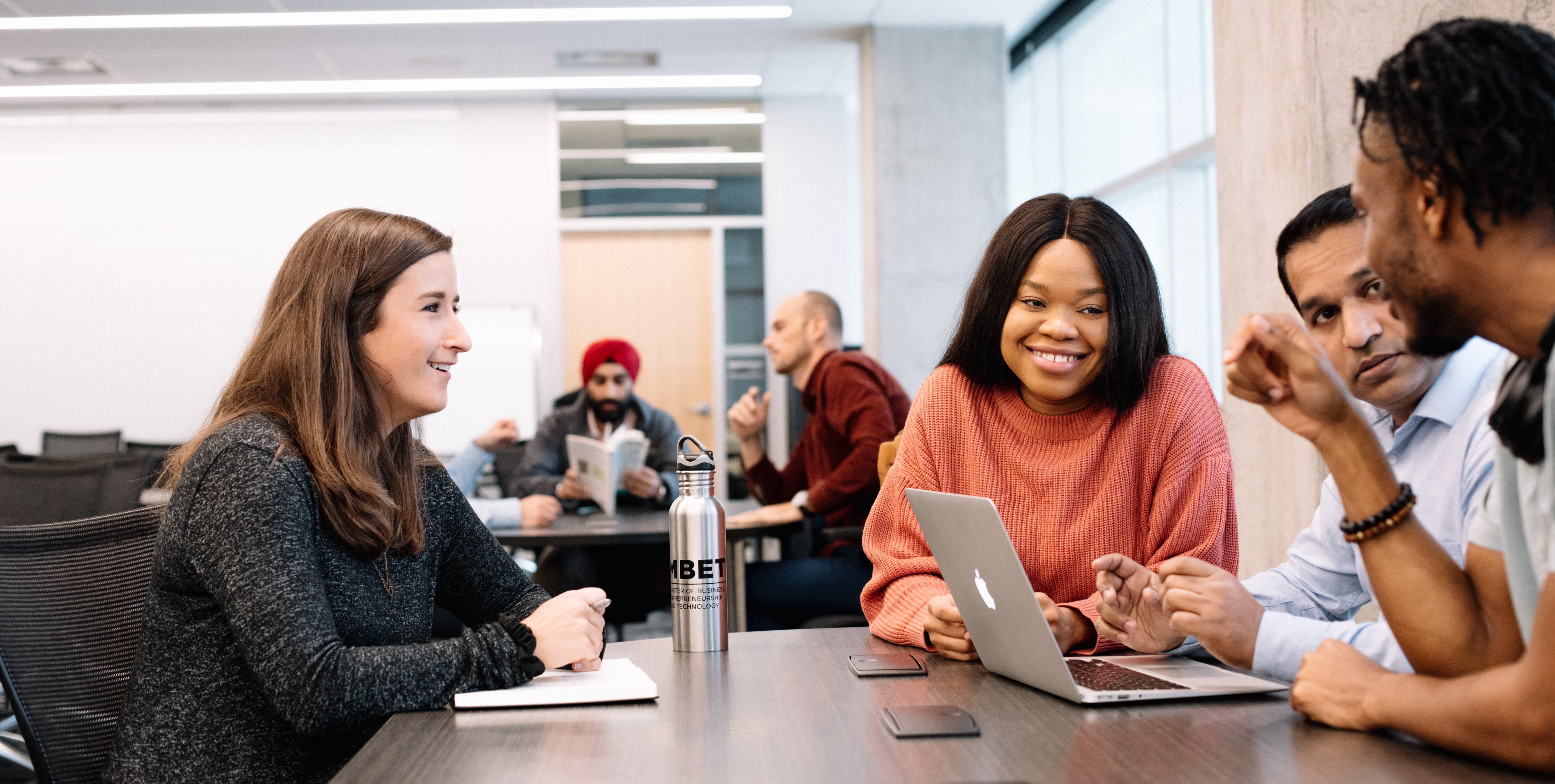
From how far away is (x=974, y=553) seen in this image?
1206 mm

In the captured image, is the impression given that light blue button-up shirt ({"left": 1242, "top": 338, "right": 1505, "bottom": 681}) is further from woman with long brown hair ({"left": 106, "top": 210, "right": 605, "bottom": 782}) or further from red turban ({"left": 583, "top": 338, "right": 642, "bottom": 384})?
red turban ({"left": 583, "top": 338, "right": 642, "bottom": 384})

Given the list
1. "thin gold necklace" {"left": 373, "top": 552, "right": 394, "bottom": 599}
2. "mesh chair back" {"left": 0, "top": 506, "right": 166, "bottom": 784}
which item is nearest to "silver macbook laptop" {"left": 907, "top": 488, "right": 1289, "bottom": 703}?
"thin gold necklace" {"left": 373, "top": 552, "right": 394, "bottom": 599}

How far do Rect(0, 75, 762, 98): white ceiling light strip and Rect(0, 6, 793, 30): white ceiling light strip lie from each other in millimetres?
1130

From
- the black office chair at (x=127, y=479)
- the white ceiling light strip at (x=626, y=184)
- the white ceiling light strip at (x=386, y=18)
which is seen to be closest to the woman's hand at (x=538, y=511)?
the black office chair at (x=127, y=479)

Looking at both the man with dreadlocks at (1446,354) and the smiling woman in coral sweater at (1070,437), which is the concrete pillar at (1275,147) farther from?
the man with dreadlocks at (1446,354)

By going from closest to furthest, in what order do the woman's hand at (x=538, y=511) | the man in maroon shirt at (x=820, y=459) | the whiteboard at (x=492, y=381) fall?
the man in maroon shirt at (x=820, y=459)
the woman's hand at (x=538, y=511)
the whiteboard at (x=492, y=381)

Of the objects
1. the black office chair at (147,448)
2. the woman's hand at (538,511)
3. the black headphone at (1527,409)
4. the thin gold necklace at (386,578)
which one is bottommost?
the woman's hand at (538,511)

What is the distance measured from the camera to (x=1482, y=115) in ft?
2.86

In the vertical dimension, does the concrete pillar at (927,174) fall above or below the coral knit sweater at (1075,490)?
above

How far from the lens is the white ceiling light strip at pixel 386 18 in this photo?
18.6 feet

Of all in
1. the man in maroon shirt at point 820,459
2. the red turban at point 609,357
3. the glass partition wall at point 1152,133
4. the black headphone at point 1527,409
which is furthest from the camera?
the red turban at point 609,357

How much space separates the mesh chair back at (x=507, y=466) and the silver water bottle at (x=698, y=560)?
361cm

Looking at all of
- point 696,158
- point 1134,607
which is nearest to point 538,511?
point 1134,607

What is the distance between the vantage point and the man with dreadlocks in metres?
0.85
